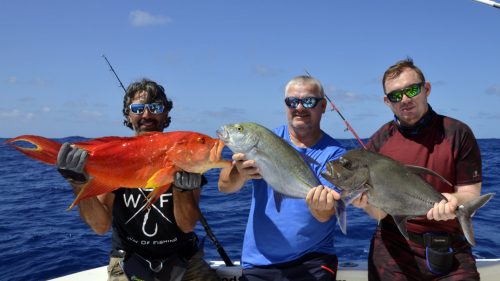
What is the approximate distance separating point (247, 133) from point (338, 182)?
2.57 ft

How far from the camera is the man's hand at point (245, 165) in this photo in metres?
3.04

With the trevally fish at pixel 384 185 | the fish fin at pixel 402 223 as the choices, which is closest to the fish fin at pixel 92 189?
the trevally fish at pixel 384 185

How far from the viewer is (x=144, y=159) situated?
9.02 ft

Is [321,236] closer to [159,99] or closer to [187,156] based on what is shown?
[187,156]

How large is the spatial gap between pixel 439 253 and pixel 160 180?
2358 mm

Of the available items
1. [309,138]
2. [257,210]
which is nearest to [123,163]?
[257,210]

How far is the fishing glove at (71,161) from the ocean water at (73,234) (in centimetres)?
343

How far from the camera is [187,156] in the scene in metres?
2.77

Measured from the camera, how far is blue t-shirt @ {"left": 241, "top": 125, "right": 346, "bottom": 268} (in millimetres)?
3787

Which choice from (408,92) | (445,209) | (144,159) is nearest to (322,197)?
(445,209)

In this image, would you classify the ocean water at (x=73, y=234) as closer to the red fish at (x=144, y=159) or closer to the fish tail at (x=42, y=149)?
the fish tail at (x=42, y=149)

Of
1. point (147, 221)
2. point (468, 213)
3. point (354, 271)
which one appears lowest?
point (354, 271)

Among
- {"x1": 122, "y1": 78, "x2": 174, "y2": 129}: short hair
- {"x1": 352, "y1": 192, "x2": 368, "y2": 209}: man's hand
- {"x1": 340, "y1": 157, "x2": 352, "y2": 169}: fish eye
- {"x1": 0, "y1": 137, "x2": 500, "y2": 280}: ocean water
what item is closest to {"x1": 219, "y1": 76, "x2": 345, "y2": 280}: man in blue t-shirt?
{"x1": 352, "y1": 192, "x2": 368, "y2": 209}: man's hand

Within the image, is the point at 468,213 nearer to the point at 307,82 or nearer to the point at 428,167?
the point at 428,167
